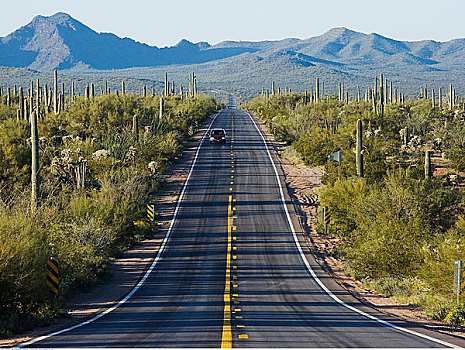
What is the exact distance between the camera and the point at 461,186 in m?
39.9

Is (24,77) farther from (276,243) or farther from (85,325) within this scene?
(85,325)

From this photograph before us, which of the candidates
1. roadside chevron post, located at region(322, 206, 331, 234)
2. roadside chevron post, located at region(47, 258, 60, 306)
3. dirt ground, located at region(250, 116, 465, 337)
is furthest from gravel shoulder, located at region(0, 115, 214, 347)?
roadside chevron post, located at region(322, 206, 331, 234)

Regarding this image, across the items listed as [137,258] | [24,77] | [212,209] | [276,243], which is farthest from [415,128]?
[24,77]

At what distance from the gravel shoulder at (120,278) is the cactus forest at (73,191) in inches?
15.3

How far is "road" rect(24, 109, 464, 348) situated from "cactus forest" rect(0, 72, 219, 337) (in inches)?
76.4

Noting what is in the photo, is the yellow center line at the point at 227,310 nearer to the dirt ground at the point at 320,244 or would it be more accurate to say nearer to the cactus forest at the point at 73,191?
the dirt ground at the point at 320,244

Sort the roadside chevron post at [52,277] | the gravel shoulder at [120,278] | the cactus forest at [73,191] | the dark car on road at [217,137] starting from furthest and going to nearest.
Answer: the dark car on road at [217,137] < the roadside chevron post at [52,277] < the cactus forest at [73,191] < the gravel shoulder at [120,278]

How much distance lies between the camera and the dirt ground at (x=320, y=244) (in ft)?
57.8

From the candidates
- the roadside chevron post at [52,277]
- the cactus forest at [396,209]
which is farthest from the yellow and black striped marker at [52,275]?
the cactus forest at [396,209]

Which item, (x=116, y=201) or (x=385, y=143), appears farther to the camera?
(x=385, y=143)

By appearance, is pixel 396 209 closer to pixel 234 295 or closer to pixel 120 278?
pixel 234 295

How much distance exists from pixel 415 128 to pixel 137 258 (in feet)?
148

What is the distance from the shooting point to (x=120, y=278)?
77.5ft

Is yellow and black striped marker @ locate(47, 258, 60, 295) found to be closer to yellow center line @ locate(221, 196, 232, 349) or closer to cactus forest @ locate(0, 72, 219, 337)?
cactus forest @ locate(0, 72, 219, 337)
